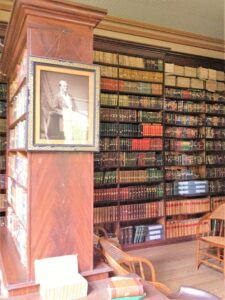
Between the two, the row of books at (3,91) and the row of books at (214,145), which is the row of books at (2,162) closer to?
the row of books at (3,91)

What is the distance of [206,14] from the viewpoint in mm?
4363

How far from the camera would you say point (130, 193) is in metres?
4.20

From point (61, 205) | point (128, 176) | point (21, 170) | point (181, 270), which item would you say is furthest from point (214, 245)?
point (21, 170)

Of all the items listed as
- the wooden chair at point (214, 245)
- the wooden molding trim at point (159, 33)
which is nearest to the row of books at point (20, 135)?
the wooden chair at point (214, 245)

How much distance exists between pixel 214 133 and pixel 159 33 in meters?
1.86

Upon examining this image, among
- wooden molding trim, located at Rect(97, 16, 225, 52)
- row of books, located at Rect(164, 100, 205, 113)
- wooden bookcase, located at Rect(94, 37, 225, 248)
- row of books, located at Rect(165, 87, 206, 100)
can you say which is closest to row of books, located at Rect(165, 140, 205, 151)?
wooden bookcase, located at Rect(94, 37, 225, 248)

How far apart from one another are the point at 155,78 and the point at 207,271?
2694 mm

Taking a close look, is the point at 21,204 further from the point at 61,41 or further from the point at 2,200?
the point at 2,200

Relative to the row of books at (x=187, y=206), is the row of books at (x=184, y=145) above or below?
above

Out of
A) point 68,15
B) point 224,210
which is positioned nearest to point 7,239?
point 68,15

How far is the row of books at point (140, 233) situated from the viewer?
4168mm

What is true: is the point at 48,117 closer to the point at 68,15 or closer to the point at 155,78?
the point at 68,15

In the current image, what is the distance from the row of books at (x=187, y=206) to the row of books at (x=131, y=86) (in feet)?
5.59

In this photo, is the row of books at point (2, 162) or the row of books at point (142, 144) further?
the row of books at point (142, 144)
